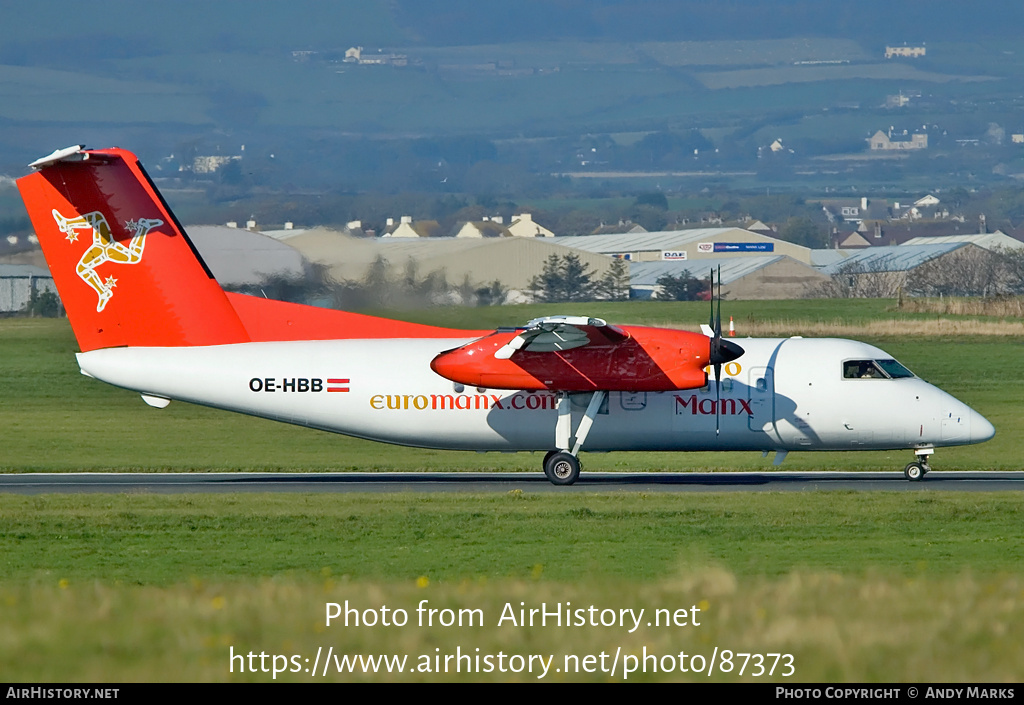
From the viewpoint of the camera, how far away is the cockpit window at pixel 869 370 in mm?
25609

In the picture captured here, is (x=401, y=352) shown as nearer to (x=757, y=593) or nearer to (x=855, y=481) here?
(x=855, y=481)

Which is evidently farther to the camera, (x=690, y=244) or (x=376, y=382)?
(x=690, y=244)

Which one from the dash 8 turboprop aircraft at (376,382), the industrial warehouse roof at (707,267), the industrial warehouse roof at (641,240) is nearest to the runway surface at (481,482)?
the dash 8 turboprop aircraft at (376,382)

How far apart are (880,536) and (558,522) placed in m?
4.93

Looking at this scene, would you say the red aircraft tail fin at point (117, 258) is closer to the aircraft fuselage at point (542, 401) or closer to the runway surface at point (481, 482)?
the aircraft fuselage at point (542, 401)

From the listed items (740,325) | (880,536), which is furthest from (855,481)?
(740,325)

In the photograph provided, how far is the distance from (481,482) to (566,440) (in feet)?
8.65

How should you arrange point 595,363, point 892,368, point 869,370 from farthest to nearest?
point 892,368
point 869,370
point 595,363

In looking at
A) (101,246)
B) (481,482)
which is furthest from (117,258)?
(481,482)

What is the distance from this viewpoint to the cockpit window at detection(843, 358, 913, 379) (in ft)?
84.0

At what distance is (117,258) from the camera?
83.8ft

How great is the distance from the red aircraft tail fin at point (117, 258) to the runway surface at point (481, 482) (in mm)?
3090

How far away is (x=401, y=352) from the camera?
25828 mm

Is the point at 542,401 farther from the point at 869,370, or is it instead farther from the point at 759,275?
the point at 759,275
